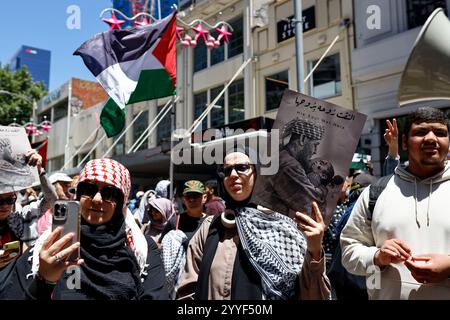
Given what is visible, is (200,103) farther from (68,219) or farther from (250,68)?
(68,219)

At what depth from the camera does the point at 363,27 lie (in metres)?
11.9

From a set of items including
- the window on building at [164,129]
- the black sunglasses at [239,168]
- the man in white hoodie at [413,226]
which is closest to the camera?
the man in white hoodie at [413,226]

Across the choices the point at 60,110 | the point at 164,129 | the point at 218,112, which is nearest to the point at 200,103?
the point at 218,112

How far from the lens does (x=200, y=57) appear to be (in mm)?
18438

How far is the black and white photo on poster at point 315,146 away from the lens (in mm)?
2115

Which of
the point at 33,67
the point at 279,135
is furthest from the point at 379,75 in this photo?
the point at 33,67

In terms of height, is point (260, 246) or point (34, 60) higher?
point (34, 60)

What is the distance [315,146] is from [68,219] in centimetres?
126

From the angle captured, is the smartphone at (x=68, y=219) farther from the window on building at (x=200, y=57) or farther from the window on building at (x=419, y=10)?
the window on building at (x=200, y=57)

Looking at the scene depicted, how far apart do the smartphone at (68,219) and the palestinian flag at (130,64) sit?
4337 mm

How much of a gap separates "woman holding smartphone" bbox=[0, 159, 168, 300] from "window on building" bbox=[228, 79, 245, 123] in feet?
44.5

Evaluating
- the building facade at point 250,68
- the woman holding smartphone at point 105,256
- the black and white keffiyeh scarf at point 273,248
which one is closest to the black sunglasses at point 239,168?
the black and white keffiyeh scarf at point 273,248

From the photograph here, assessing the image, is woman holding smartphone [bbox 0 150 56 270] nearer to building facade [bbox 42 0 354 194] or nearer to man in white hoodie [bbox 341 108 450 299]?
man in white hoodie [bbox 341 108 450 299]

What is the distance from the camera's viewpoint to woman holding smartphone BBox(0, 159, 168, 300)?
207 centimetres
